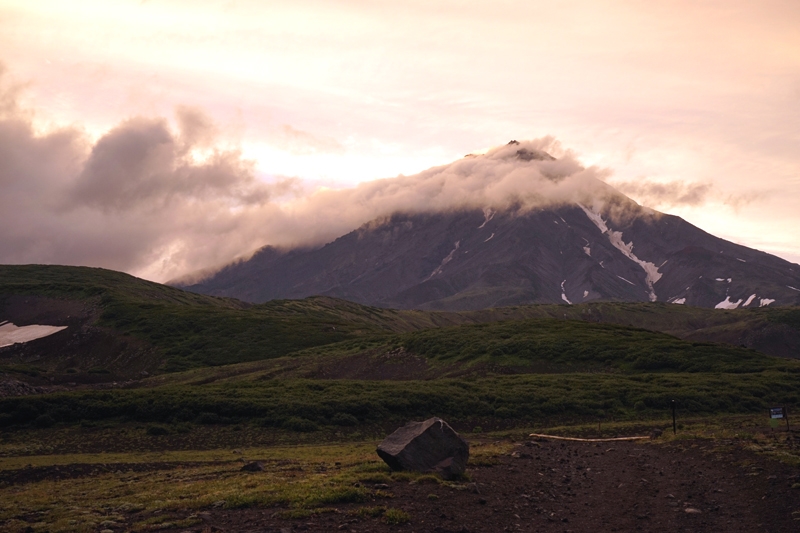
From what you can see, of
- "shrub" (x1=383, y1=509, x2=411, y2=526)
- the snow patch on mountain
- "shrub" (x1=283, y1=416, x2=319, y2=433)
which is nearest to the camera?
"shrub" (x1=383, y1=509, x2=411, y2=526)

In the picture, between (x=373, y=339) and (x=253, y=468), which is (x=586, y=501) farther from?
(x=373, y=339)

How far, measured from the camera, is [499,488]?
26656mm

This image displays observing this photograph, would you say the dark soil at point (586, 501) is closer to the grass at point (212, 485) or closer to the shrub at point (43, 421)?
the grass at point (212, 485)

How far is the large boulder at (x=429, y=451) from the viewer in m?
27.4

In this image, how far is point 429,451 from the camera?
91.8ft

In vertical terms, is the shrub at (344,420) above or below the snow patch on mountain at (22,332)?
below

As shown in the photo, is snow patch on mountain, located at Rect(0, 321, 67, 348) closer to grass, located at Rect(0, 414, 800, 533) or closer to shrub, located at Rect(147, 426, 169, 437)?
shrub, located at Rect(147, 426, 169, 437)

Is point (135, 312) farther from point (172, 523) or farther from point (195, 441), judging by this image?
point (172, 523)

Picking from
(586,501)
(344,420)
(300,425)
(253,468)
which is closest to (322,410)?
(344,420)

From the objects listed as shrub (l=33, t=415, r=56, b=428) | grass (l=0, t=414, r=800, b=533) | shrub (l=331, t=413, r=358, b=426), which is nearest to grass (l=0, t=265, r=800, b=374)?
shrub (l=331, t=413, r=358, b=426)

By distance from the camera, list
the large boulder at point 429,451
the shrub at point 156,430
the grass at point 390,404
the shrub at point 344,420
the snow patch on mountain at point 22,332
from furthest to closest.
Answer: the snow patch on mountain at point 22,332 → the grass at point 390,404 → the shrub at point 344,420 → the shrub at point 156,430 → the large boulder at point 429,451

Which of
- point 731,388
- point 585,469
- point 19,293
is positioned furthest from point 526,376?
point 19,293

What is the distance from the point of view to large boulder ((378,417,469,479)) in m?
27.4

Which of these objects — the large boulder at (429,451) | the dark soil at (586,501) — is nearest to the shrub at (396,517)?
the dark soil at (586,501)
